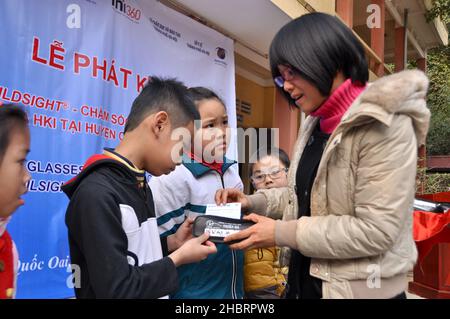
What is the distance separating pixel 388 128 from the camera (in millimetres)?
1340

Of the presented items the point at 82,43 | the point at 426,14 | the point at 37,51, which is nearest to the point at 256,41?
the point at 82,43

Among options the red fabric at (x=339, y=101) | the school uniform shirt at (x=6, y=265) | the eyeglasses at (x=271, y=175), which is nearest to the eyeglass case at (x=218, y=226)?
the red fabric at (x=339, y=101)

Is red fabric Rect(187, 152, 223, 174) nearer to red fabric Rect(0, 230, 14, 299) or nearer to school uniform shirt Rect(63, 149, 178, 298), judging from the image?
school uniform shirt Rect(63, 149, 178, 298)

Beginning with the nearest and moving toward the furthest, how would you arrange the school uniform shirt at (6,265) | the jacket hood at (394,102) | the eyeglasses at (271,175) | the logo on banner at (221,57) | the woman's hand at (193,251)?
1. the jacket hood at (394,102)
2. the school uniform shirt at (6,265)
3. the woman's hand at (193,251)
4. the eyeglasses at (271,175)
5. the logo on banner at (221,57)

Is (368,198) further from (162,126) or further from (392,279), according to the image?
(162,126)

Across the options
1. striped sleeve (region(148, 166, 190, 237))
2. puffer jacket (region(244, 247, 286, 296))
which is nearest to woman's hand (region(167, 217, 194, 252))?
striped sleeve (region(148, 166, 190, 237))

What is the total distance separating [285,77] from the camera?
5.40 feet

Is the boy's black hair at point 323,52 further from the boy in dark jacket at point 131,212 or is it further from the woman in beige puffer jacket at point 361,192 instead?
the boy in dark jacket at point 131,212

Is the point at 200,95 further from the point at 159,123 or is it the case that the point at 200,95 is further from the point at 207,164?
the point at 159,123

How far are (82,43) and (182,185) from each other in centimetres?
157

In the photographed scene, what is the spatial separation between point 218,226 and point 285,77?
A: 2.20 feet

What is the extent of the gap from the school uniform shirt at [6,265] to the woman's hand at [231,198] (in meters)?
0.91

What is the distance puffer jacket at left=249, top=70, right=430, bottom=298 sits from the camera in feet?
4.33

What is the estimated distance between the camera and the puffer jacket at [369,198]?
1.32m
